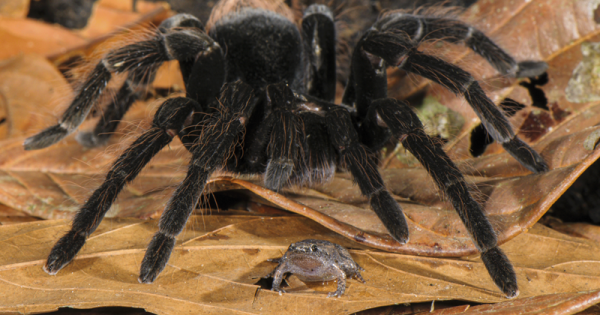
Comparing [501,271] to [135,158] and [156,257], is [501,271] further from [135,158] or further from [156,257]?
[135,158]

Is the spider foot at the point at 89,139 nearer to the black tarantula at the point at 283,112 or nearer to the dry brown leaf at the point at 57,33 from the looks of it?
the black tarantula at the point at 283,112

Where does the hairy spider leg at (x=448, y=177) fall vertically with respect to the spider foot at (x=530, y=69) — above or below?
below

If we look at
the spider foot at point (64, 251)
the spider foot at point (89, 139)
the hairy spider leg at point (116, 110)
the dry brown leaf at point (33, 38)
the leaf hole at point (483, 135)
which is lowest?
the dry brown leaf at point (33, 38)

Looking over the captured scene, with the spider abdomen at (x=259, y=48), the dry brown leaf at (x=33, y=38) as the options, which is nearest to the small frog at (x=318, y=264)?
the spider abdomen at (x=259, y=48)

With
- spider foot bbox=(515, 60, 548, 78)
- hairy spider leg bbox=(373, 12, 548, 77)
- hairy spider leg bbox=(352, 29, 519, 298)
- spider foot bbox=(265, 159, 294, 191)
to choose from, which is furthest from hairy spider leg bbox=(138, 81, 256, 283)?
spider foot bbox=(515, 60, 548, 78)

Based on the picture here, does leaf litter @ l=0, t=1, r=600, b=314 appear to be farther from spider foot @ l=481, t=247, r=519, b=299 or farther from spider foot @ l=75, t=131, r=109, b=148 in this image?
spider foot @ l=75, t=131, r=109, b=148

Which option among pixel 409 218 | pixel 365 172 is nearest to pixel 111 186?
pixel 365 172
